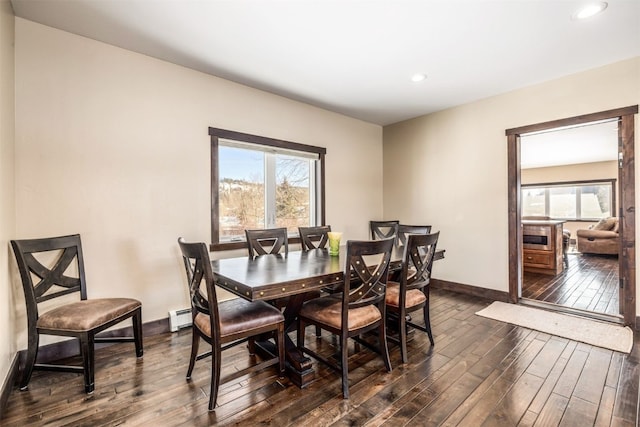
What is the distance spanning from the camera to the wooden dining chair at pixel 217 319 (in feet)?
5.89

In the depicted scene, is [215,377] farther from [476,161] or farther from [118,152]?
[476,161]

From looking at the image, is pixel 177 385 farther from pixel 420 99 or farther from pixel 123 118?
pixel 420 99

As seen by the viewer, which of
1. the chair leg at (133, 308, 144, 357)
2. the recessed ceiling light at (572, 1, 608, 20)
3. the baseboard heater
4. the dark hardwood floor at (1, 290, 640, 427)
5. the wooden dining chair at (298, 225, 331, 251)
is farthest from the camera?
the wooden dining chair at (298, 225, 331, 251)

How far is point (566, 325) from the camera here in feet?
9.95

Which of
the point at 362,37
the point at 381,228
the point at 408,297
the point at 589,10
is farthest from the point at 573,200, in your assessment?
the point at 362,37

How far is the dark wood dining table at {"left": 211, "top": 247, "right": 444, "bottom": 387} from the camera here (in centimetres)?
177

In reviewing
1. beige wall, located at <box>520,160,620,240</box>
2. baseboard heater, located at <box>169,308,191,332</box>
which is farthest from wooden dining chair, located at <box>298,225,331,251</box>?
beige wall, located at <box>520,160,620,240</box>

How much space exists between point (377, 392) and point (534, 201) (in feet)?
33.9

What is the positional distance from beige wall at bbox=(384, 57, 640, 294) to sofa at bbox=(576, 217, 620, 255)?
482 centimetres

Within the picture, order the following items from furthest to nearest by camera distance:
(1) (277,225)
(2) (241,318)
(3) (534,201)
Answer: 1. (3) (534,201)
2. (1) (277,225)
3. (2) (241,318)

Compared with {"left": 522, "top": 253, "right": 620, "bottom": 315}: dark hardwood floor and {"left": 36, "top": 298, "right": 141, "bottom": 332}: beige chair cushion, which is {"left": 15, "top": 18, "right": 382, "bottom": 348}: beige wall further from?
{"left": 522, "top": 253, "right": 620, "bottom": 315}: dark hardwood floor

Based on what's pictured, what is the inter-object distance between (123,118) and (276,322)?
2348 millimetres

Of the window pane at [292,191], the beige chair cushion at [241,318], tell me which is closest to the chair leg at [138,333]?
the beige chair cushion at [241,318]

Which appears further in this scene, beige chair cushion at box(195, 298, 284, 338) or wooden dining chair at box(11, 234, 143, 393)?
wooden dining chair at box(11, 234, 143, 393)
